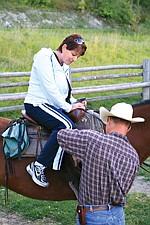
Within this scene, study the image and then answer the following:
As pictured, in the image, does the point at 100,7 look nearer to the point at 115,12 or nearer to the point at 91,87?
the point at 115,12

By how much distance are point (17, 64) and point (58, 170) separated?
1005 cm

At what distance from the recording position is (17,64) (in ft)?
47.1

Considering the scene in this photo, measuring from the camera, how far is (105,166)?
123 inches

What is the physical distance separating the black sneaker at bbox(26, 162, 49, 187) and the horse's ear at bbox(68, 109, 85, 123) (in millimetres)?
576

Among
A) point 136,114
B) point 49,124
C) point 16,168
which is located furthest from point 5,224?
point 136,114

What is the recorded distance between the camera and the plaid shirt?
10.2ft

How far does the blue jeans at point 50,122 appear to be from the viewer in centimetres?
452

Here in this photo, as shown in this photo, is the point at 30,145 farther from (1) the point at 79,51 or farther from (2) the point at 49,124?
(1) the point at 79,51

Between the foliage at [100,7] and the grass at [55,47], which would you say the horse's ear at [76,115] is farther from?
the foliage at [100,7]

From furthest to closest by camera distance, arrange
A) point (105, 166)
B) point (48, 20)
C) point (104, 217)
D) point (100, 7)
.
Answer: point (100, 7), point (48, 20), point (104, 217), point (105, 166)

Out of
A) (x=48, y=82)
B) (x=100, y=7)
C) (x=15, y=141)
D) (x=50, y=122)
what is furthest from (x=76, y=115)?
(x=100, y=7)

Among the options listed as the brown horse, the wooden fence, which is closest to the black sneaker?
the brown horse

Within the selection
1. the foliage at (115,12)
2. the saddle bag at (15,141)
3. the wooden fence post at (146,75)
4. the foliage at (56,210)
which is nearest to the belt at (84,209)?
the saddle bag at (15,141)

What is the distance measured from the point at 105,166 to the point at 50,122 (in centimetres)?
157
